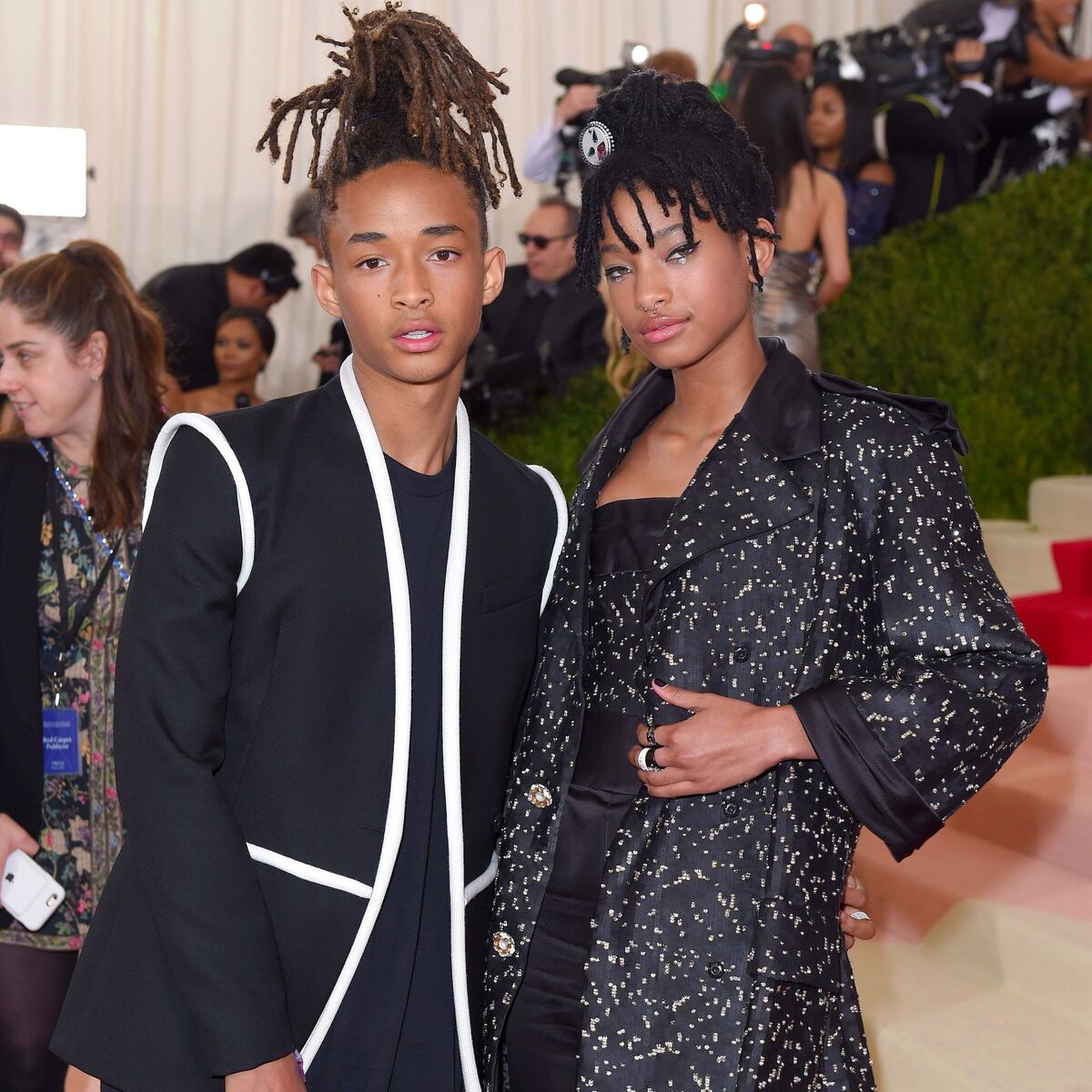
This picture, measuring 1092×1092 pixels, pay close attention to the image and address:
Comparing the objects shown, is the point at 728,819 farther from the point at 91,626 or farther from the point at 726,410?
the point at 91,626

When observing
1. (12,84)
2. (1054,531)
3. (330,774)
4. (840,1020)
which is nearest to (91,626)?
(330,774)

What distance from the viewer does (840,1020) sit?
1818mm

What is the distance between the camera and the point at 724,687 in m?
1.76

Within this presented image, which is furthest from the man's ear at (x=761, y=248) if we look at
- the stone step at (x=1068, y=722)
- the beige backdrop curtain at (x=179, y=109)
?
the beige backdrop curtain at (x=179, y=109)

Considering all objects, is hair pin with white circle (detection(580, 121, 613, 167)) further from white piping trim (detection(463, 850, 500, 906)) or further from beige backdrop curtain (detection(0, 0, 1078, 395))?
beige backdrop curtain (detection(0, 0, 1078, 395))

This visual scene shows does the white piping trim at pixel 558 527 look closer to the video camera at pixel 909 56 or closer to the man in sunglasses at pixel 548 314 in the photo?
the man in sunglasses at pixel 548 314

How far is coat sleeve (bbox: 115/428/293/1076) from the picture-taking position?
1.59 metres

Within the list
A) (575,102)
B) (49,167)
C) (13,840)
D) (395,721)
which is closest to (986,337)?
(575,102)

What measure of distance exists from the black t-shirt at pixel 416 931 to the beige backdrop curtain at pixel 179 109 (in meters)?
4.53

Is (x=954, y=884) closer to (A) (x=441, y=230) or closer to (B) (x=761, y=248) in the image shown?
(B) (x=761, y=248)

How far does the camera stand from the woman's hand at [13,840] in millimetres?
2588

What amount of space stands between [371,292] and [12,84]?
15.8ft

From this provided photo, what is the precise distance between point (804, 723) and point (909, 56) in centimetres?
618

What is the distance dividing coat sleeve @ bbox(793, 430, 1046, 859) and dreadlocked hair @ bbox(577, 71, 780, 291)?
1.35 feet
